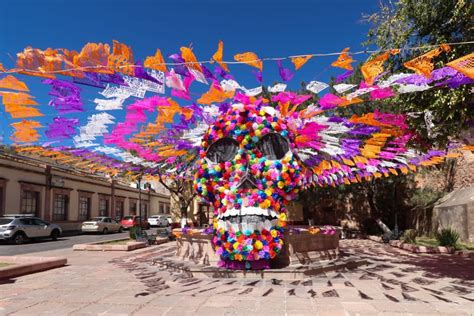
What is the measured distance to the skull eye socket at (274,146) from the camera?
30.6ft

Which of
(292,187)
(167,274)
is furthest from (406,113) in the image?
(167,274)

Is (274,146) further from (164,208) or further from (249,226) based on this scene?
(164,208)

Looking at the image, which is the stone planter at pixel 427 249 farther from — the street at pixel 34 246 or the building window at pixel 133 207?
the building window at pixel 133 207

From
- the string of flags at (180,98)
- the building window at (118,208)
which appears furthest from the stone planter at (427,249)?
the building window at (118,208)

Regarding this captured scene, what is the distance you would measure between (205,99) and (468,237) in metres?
13.7

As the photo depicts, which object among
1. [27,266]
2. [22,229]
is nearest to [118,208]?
[22,229]

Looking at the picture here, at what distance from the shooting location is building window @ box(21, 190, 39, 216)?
26.2 metres

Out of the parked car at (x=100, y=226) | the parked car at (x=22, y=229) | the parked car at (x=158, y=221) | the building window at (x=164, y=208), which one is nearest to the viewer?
the parked car at (x=22, y=229)

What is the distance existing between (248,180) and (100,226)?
23.0 meters

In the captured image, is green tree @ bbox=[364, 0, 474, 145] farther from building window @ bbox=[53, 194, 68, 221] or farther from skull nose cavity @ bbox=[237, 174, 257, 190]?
building window @ bbox=[53, 194, 68, 221]

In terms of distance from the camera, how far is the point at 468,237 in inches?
632

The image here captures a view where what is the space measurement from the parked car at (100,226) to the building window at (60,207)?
2.44 m

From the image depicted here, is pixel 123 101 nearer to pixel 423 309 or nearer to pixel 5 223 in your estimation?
pixel 423 309

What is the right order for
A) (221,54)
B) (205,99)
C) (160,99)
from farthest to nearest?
(160,99) → (205,99) → (221,54)
